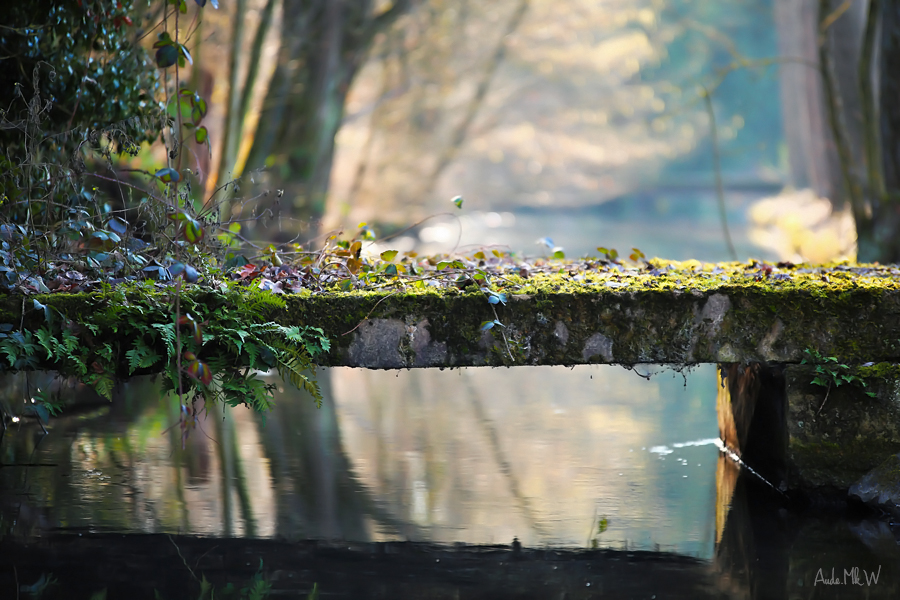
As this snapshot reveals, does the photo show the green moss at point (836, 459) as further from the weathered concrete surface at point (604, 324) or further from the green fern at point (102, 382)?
the green fern at point (102, 382)

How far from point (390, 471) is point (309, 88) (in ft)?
27.6

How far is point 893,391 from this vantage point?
4387mm

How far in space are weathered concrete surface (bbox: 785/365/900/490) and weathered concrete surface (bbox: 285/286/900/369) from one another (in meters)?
0.19

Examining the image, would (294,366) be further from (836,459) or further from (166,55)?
(836,459)

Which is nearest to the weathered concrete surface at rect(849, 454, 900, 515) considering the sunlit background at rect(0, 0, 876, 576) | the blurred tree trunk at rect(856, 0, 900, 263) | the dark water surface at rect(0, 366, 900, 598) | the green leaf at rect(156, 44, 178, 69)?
the dark water surface at rect(0, 366, 900, 598)

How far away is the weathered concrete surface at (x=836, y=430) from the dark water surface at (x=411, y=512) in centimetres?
24

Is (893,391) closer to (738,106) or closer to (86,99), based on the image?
(86,99)

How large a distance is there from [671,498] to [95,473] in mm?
3054

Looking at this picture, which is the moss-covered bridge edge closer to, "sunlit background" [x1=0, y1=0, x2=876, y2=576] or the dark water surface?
"sunlit background" [x1=0, y1=0, x2=876, y2=576]

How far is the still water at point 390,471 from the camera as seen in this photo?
4.26 m

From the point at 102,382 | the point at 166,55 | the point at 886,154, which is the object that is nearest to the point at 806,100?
the point at 886,154

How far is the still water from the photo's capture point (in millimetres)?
4262

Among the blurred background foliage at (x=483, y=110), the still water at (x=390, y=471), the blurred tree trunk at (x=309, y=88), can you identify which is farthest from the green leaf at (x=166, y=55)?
the blurred tree trunk at (x=309, y=88)

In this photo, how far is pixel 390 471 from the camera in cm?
524
